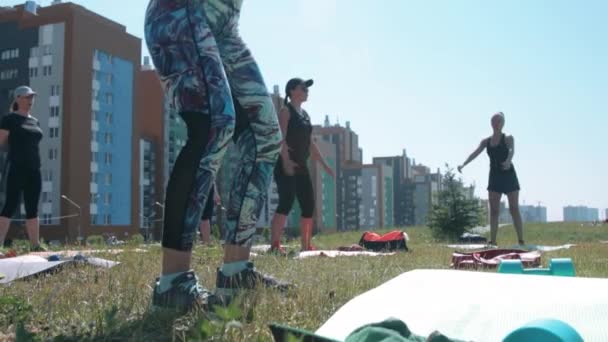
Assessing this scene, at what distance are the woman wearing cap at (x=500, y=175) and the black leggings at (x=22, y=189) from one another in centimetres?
625

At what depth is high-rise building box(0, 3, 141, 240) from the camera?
57156 millimetres

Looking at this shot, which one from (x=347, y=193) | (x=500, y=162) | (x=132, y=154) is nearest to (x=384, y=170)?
(x=347, y=193)

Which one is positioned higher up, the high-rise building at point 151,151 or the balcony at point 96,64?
the balcony at point 96,64

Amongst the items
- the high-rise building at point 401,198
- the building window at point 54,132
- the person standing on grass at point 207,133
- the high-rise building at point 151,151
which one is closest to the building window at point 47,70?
the building window at point 54,132

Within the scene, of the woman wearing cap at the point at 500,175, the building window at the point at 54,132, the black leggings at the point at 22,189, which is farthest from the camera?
the building window at the point at 54,132

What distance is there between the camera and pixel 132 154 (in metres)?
63.7

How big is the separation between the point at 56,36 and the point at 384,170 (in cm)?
8869

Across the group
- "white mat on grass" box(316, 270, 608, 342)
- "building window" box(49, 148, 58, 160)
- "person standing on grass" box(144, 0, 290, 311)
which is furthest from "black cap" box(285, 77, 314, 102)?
"building window" box(49, 148, 58, 160)

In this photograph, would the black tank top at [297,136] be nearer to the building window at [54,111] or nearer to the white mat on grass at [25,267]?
the white mat on grass at [25,267]

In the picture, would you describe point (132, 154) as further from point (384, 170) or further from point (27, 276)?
point (384, 170)

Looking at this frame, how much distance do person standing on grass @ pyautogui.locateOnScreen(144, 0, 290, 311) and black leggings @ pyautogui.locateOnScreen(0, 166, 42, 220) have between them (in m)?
4.66

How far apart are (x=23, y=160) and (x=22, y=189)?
33cm

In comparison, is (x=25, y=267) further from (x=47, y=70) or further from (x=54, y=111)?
(x=47, y=70)

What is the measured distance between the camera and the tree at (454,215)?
16.7m
